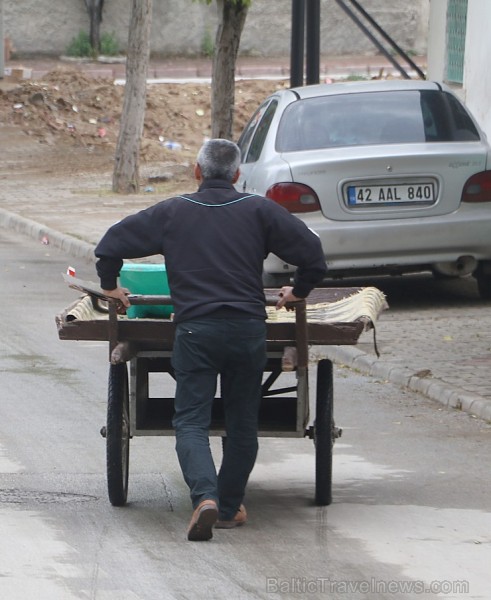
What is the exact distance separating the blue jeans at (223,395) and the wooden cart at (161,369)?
158 millimetres

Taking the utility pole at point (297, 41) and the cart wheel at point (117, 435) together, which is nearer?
the cart wheel at point (117, 435)

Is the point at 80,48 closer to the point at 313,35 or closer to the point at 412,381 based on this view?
the point at 313,35

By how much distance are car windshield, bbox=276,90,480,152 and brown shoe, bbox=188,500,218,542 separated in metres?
6.58

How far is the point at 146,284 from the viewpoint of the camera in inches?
280

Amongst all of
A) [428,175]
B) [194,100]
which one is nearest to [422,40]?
[194,100]

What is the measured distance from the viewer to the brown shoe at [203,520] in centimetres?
609

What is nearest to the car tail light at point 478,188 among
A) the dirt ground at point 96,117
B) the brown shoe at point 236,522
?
the brown shoe at point 236,522

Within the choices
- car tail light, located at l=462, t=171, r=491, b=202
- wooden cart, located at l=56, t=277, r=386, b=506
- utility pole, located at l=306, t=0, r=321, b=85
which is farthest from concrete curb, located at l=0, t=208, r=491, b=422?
utility pole, located at l=306, t=0, r=321, b=85

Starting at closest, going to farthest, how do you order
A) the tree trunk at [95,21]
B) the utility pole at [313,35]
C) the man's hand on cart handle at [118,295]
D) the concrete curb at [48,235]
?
the man's hand on cart handle at [118,295] < the concrete curb at [48,235] < the utility pole at [313,35] < the tree trunk at [95,21]

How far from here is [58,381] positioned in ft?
32.9

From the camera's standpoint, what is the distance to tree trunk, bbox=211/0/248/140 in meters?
20.8

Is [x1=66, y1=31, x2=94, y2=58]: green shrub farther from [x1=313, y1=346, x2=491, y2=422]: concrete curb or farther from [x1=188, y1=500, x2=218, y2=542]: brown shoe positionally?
[x1=188, y1=500, x2=218, y2=542]: brown shoe

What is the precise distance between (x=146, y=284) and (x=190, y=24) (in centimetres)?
3752

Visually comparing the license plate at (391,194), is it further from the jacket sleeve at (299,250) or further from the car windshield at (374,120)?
the jacket sleeve at (299,250)
